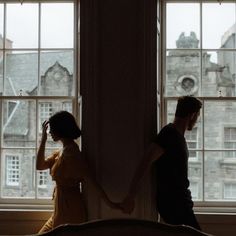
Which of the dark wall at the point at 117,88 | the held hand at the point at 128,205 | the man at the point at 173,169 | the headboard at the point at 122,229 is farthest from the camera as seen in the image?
the dark wall at the point at 117,88

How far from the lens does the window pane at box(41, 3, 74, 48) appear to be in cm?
355

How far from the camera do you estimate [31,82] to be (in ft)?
11.6

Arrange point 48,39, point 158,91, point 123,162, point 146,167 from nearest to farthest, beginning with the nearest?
point 146,167 → point 123,162 → point 158,91 → point 48,39

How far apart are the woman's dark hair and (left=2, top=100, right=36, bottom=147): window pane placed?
1.77 ft

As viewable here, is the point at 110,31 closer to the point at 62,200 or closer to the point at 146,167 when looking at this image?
the point at 146,167

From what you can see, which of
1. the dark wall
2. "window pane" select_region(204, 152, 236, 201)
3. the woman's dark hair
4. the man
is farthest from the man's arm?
"window pane" select_region(204, 152, 236, 201)

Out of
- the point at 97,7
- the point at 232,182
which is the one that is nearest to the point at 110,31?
the point at 97,7

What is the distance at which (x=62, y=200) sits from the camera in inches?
117

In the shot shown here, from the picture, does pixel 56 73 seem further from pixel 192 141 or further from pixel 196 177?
pixel 196 177

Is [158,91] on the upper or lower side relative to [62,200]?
upper

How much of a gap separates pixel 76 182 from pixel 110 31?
991 millimetres

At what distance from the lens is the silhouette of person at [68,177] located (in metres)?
2.95

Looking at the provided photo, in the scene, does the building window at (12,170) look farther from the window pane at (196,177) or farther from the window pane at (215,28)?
the window pane at (215,28)

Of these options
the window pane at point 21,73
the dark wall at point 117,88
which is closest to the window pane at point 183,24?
the dark wall at point 117,88
